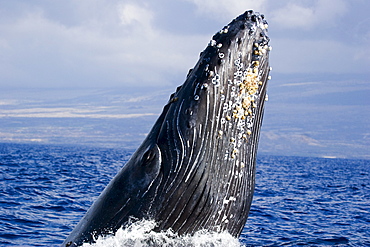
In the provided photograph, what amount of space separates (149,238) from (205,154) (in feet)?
3.31

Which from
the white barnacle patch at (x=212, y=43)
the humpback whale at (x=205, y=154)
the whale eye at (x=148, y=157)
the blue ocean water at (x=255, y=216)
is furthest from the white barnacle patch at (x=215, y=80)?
the blue ocean water at (x=255, y=216)

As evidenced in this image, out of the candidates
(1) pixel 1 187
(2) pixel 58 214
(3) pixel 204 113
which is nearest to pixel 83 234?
(3) pixel 204 113

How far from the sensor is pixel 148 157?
5.46 metres

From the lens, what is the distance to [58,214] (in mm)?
16094

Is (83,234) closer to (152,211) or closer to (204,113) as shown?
(152,211)

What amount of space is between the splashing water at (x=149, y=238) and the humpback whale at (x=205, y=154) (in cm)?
6

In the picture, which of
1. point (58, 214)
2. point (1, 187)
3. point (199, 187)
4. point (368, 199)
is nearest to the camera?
point (199, 187)

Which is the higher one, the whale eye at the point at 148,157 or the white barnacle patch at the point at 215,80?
the white barnacle patch at the point at 215,80

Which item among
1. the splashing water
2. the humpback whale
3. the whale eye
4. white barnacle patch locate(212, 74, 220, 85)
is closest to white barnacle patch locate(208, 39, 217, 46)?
the humpback whale

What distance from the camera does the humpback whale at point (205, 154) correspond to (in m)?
5.33

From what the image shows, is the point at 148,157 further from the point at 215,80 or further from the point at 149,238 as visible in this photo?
the point at 215,80

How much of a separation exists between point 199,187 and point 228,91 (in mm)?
1016

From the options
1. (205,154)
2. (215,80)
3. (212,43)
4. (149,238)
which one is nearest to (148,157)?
(205,154)

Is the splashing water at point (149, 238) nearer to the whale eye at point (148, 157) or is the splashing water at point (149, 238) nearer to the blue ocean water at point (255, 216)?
the whale eye at point (148, 157)
